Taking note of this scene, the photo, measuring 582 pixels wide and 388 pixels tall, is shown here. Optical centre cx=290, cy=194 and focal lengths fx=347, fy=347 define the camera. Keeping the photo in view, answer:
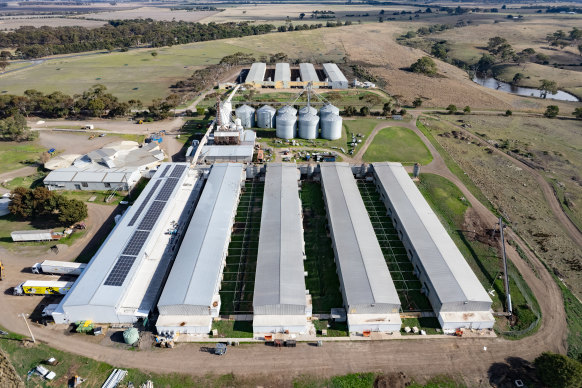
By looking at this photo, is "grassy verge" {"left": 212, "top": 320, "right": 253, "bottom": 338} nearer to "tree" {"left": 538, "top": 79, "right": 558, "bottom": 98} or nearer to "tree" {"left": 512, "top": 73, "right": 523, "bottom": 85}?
"tree" {"left": 538, "top": 79, "right": 558, "bottom": 98}

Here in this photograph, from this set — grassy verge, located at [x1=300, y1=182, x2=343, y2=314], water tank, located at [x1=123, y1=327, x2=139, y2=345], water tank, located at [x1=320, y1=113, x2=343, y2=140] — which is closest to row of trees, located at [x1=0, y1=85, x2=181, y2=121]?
water tank, located at [x1=320, y1=113, x2=343, y2=140]

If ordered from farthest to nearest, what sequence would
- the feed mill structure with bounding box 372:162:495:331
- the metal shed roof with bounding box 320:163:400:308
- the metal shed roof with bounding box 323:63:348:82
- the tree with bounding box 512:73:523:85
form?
the tree with bounding box 512:73:523:85 → the metal shed roof with bounding box 323:63:348:82 → the metal shed roof with bounding box 320:163:400:308 → the feed mill structure with bounding box 372:162:495:331

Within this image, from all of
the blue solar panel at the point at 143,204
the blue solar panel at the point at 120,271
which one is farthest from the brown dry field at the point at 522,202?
the blue solar panel at the point at 143,204

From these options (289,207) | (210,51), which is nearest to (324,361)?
(289,207)

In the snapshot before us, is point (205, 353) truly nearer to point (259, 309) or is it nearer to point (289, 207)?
point (259, 309)

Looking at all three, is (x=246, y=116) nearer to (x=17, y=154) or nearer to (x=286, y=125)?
(x=286, y=125)

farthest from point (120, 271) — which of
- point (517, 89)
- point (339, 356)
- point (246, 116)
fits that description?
point (517, 89)

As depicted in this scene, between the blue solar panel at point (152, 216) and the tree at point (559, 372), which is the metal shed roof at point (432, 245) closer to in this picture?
the tree at point (559, 372)
